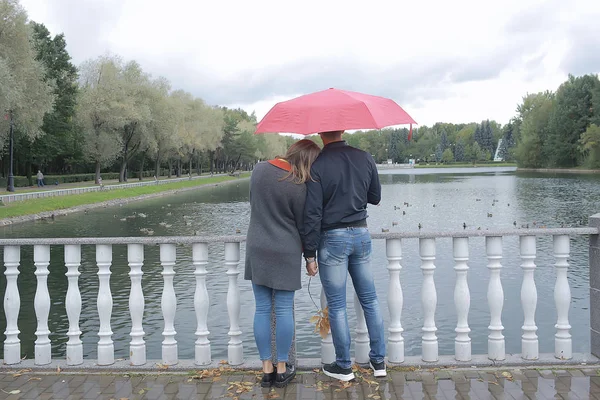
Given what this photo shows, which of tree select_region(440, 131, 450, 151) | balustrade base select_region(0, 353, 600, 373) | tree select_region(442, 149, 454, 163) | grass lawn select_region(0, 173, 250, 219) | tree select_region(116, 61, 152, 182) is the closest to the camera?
balustrade base select_region(0, 353, 600, 373)

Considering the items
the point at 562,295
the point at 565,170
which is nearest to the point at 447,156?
the point at 565,170

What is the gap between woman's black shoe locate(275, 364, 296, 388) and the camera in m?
4.79

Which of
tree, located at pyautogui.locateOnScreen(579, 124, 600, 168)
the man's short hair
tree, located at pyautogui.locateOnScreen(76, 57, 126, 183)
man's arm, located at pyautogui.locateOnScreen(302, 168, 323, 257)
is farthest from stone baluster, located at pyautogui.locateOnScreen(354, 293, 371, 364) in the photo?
tree, located at pyautogui.locateOnScreen(579, 124, 600, 168)

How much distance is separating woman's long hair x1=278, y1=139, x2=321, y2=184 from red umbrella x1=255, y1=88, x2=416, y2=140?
0.52 ft

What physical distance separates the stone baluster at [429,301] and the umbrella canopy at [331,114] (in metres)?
1.16

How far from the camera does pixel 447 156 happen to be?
17312 centimetres

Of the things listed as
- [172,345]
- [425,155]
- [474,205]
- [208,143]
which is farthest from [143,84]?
[425,155]

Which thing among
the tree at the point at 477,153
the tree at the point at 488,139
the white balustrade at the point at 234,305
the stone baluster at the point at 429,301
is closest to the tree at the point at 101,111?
the white balustrade at the point at 234,305

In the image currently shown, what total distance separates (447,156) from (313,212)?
175 m

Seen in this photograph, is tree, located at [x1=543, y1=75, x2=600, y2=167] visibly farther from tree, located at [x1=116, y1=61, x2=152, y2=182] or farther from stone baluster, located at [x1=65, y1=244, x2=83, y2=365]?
stone baluster, located at [x1=65, y1=244, x2=83, y2=365]

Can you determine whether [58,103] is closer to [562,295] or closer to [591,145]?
[562,295]

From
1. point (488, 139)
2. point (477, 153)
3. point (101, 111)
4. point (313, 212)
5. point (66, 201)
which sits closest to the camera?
point (313, 212)

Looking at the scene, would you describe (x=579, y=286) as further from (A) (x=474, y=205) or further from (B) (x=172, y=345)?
(A) (x=474, y=205)

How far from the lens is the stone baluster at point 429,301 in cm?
518
